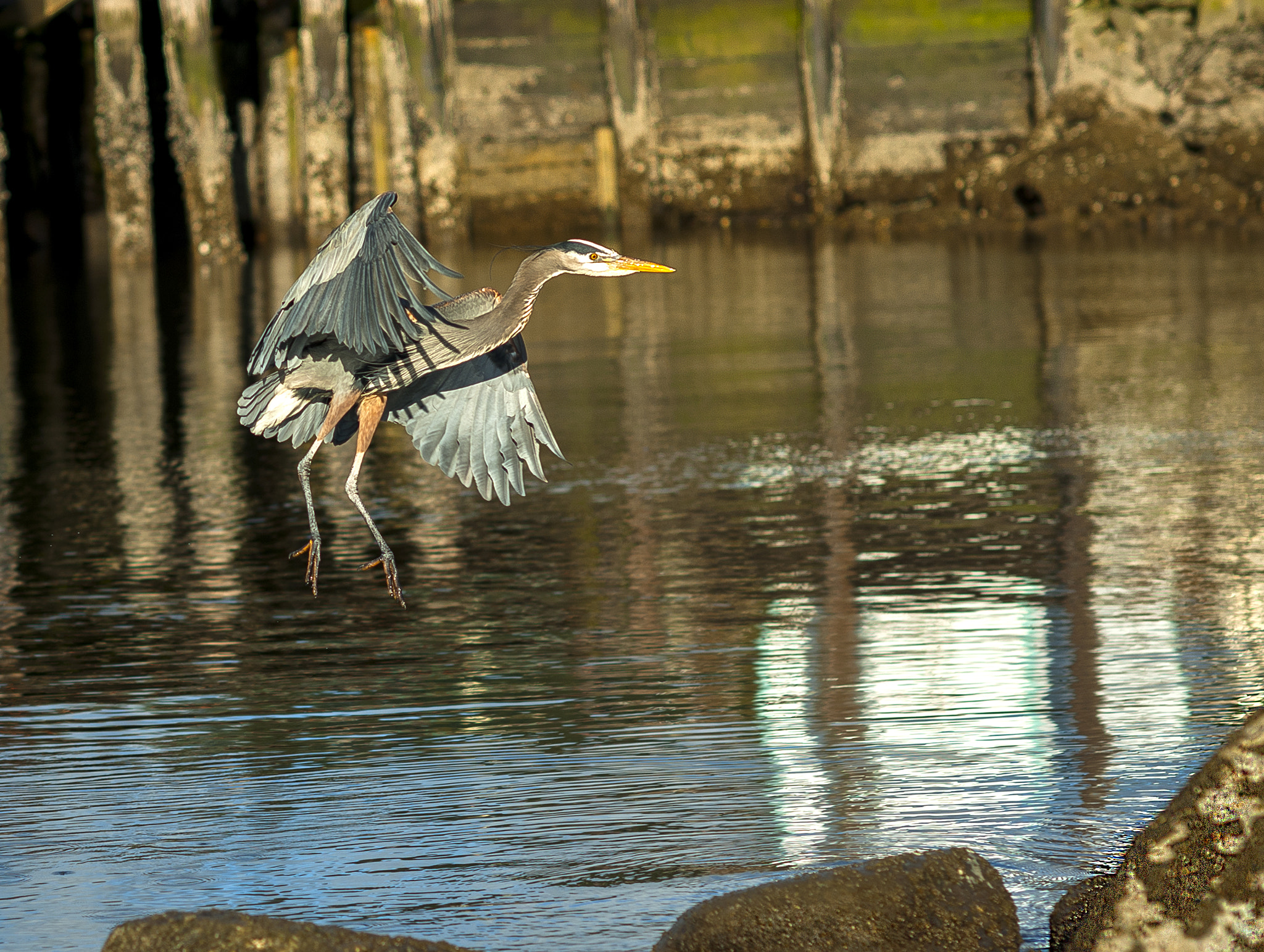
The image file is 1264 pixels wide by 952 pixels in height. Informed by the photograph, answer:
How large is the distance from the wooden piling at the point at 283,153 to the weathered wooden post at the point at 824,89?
5827mm

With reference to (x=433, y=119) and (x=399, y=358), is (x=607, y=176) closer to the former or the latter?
(x=433, y=119)

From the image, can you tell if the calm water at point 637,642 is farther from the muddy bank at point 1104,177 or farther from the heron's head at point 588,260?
the muddy bank at point 1104,177

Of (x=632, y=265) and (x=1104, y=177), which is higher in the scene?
(x=1104, y=177)

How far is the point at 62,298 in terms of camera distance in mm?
18531

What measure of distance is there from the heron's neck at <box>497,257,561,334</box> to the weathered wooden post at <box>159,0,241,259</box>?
52.3 ft

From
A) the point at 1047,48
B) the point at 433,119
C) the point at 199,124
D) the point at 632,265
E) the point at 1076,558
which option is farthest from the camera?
the point at 1047,48

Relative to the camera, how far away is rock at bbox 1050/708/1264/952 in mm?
3498

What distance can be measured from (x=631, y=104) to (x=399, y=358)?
1858 centimetres

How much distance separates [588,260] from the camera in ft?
16.6

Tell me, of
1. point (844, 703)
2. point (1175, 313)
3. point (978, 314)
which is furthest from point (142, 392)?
point (844, 703)

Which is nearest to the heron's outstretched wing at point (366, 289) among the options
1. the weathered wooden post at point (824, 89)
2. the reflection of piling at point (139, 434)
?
the reflection of piling at point (139, 434)

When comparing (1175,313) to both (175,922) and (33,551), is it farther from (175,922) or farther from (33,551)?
(175,922)

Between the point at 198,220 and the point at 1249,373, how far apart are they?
13.0 meters

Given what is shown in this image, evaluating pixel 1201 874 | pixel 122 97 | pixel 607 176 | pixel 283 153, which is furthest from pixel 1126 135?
pixel 1201 874
